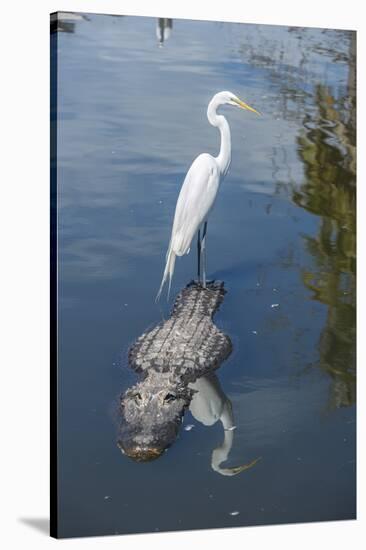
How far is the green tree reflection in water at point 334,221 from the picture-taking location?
7320mm

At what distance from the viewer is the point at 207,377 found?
280 inches

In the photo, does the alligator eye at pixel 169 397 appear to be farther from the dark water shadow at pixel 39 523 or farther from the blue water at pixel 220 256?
the dark water shadow at pixel 39 523

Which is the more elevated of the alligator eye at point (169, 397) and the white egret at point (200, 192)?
the white egret at point (200, 192)

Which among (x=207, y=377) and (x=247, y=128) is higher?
(x=247, y=128)

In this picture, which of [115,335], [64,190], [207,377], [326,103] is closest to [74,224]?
[64,190]

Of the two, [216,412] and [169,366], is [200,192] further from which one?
[216,412]

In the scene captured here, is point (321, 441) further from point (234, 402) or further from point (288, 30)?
point (288, 30)

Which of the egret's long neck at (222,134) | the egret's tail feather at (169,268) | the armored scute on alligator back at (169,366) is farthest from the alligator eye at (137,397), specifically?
the egret's long neck at (222,134)

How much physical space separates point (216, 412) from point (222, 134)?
1.63m

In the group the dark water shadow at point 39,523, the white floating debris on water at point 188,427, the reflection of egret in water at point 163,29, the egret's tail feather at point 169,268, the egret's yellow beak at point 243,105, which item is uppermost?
the reflection of egret in water at point 163,29

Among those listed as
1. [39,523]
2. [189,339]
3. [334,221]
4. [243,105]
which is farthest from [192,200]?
[39,523]

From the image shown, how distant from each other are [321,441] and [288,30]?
249cm

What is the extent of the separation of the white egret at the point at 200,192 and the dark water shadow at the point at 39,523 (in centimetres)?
145

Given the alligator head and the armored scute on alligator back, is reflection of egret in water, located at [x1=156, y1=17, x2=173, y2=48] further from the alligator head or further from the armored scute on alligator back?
the alligator head
